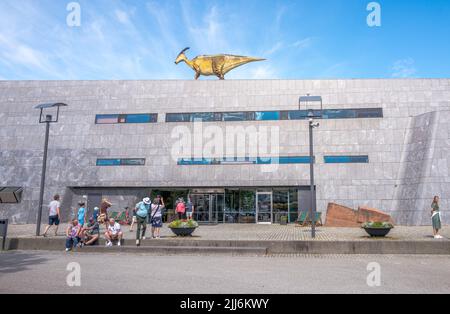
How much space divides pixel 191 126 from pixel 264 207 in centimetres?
904

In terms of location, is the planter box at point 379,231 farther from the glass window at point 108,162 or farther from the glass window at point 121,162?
the glass window at point 108,162

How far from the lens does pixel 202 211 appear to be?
28875 millimetres

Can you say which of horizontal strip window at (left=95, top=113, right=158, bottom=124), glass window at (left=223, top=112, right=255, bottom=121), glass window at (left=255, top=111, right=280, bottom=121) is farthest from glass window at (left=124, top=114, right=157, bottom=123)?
glass window at (left=255, top=111, right=280, bottom=121)

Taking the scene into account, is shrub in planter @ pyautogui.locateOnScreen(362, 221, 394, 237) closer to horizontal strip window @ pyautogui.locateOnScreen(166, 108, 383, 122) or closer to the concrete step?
the concrete step

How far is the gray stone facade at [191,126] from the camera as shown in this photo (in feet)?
90.2

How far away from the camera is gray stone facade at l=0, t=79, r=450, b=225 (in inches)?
1082

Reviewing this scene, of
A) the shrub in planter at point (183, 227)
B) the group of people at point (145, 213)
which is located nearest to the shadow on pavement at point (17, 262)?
the group of people at point (145, 213)

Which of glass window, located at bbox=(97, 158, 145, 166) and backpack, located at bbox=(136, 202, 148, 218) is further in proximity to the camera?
glass window, located at bbox=(97, 158, 145, 166)

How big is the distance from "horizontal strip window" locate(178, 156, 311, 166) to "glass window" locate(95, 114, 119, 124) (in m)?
7.03

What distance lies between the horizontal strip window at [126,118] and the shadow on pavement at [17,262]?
770 inches

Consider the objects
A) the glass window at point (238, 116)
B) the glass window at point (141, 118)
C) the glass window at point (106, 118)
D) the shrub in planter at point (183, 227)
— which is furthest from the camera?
the glass window at point (106, 118)

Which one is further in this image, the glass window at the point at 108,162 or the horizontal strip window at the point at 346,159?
the glass window at the point at 108,162
